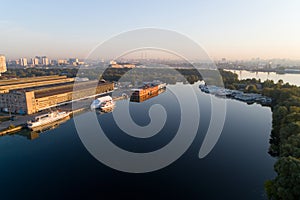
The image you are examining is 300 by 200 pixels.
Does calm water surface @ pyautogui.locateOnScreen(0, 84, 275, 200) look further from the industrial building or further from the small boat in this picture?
the small boat

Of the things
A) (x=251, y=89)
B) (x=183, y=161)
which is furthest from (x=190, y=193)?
(x=251, y=89)

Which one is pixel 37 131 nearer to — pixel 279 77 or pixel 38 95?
pixel 38 95

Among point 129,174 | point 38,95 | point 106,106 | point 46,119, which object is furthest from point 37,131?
point 129,174

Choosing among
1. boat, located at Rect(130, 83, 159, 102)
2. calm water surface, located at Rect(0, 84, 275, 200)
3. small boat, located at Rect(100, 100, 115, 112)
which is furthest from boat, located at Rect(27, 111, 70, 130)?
boat, located at Rect(130, 83, 159, 102)

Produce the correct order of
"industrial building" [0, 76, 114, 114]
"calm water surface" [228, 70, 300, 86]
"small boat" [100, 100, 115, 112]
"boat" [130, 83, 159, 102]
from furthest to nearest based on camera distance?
"calm water surface" [228, 70, 300, 86] < "boat" [130, 83, 159, 102] < "small boat" [100, 100, 115, 112] < "industrial building" [0, 76, 114, 114]

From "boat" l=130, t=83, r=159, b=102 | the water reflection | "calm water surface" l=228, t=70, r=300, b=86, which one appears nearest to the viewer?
the water reflection

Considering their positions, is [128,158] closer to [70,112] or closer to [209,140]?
[209,140]
